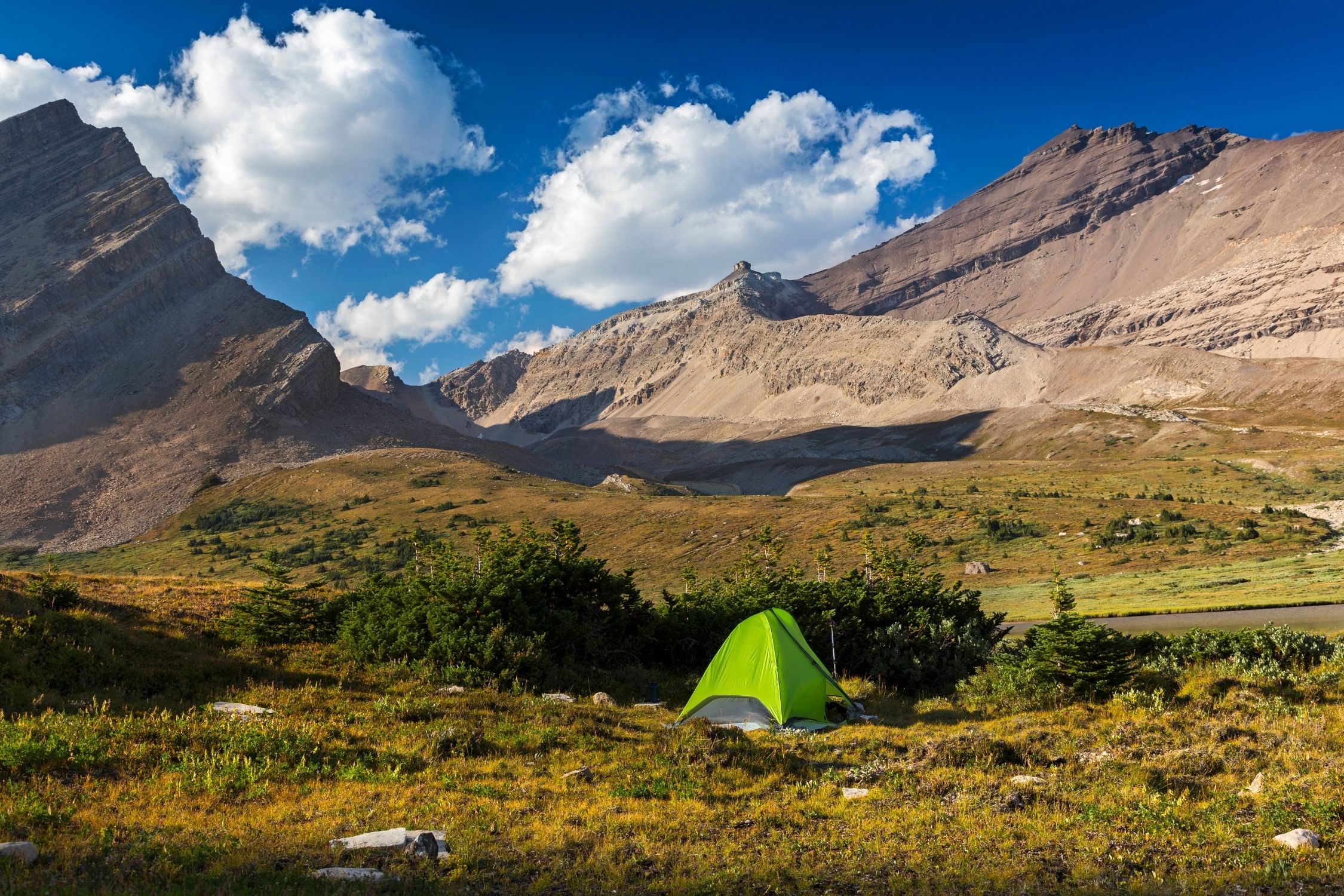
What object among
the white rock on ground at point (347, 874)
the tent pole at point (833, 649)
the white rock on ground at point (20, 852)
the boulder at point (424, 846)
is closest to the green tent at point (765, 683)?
the tent pole at point (833, 649)

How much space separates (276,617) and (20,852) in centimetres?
1159

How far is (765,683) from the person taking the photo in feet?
51.5

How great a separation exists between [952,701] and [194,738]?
1401 centimetres

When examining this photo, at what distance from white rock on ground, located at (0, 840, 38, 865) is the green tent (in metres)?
10.6

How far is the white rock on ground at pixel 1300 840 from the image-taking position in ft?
27.1

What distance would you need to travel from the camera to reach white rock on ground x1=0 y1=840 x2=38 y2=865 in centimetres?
743

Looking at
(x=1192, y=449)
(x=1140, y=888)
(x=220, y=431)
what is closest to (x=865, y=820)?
(x=1140, y=888)

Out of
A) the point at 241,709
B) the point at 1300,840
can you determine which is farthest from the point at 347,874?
the point at 1300,840

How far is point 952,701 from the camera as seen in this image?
16.9 metres

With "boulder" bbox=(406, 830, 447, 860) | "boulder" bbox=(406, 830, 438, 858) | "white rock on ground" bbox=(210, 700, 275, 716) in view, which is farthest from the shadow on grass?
"boulder" bbox=(406, 830, 438, 858)

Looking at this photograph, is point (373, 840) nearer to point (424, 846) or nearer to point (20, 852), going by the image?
point (424, 846)

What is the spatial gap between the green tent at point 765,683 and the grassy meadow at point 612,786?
0.96 metres

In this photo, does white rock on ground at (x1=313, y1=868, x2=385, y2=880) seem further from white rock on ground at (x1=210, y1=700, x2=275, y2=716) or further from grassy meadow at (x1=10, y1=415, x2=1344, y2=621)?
grassy meadow at (x1=10, y1=415, x2=1344, y2=621)

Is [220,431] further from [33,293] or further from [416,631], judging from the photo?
[416,631]
